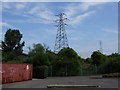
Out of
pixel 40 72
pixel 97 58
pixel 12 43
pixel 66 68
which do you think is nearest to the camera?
pixel 40 72

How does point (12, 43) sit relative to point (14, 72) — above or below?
above

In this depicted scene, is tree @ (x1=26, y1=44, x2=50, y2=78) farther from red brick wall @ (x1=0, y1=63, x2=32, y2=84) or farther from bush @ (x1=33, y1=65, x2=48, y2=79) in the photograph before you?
red brick wall @ (x1=0, y1=63, x2=32, y2=84)

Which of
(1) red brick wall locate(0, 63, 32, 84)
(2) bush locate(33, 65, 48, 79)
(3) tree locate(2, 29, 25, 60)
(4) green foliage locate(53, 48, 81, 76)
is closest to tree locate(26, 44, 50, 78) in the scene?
(2) bush locate(33, 65, 48, 79)

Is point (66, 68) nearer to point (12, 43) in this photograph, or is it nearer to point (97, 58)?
point (97, 58)

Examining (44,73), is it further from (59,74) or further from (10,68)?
(10,68)

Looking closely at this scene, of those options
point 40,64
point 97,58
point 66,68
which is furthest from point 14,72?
point 97,58

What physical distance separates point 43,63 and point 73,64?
5.88 m

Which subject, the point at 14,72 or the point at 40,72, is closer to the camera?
the point at 14,72

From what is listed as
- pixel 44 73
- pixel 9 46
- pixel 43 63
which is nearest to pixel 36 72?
pixel 44 73

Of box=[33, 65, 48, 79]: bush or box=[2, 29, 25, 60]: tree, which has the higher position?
box=[2, 29, 25, 60]: tree

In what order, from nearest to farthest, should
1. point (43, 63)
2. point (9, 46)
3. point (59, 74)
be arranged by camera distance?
point (43, 63)
point (59, 74)
point (9, 46)

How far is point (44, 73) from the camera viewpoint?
1483 inches

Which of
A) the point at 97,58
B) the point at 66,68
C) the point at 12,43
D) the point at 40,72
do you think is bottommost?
the point at 40,72

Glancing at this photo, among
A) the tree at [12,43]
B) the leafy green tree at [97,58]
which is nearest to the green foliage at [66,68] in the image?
the leafy green tree at [97,58]
